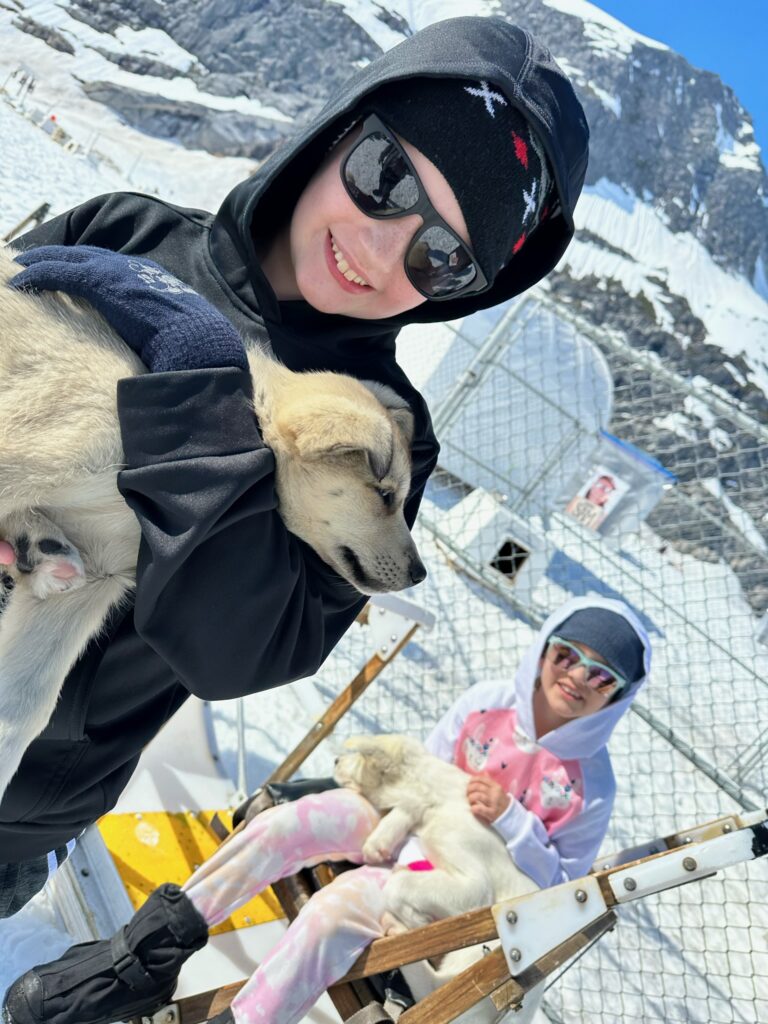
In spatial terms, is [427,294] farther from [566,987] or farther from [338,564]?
[566,987]

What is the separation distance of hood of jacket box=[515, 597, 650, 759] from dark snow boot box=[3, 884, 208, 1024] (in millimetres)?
1734

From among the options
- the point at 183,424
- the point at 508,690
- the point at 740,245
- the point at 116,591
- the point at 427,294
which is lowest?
the point at 508,690

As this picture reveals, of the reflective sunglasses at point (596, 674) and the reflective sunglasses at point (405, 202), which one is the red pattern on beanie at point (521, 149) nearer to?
the reflective sunglasses at point (405, 202)

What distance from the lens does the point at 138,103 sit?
4928 cm

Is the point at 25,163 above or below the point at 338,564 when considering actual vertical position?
below

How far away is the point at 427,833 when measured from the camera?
3.16 metres

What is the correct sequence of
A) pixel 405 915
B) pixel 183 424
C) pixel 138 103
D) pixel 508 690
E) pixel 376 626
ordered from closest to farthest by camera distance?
pixel 183 424 → pixel 405 915 → pixel 508 690 → pixel 376 626 → pixel 138 103

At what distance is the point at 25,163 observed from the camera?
14938 mm

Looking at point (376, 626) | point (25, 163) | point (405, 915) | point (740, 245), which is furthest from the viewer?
point (740, 245)

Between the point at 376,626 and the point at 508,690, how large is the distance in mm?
1041

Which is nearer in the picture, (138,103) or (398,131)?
(398,131)

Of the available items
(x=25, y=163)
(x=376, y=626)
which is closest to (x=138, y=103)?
(x=25, y=163)

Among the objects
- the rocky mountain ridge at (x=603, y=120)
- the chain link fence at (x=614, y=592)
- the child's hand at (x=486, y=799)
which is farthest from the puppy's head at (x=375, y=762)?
the rocky mountain ridge at (x=603, y=120)

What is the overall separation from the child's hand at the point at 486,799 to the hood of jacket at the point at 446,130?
213 cm
